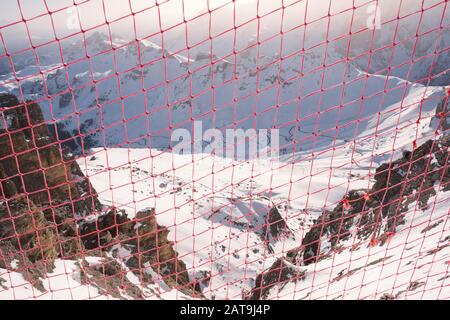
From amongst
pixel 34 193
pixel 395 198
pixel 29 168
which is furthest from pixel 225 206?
pixel 29 168

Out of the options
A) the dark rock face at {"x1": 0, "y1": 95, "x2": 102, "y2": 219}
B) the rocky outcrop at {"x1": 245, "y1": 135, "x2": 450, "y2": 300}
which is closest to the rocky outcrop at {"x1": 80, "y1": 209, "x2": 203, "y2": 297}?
the dark rock face at {"x1": 0, "y1": 95, "x2": 102, "y2": 219}

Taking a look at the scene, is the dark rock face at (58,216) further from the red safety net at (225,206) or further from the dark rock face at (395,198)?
the dark rock face at (395,198)

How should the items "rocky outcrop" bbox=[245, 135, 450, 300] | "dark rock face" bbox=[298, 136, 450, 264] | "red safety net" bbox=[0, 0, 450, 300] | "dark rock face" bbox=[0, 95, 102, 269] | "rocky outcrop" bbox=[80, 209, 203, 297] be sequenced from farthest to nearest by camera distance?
"rocky outcrop" bbox=[80, 209, 203, 297] → "dark rock face" bbox=[0, 95, 102, 269] → "rocky outcrop" bbox=[245, 135, 450, 300] → "dark rock face" bbox=[298, 136, 450, 264] → "red safety net" bbox=[0, 0, 450, 300]

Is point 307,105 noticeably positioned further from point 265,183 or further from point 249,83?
point 265,183

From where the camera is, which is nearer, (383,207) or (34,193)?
(34,193)

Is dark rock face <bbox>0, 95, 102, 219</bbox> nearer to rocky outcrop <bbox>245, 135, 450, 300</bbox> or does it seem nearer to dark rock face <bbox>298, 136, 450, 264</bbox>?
rocky outcrop <bbox>245, 135, 450, 300</bbox>

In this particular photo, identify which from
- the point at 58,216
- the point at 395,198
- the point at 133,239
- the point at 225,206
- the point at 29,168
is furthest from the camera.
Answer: the point at 29,168

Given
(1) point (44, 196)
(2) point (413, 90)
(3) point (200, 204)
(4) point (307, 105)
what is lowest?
(4) point (307, 105)

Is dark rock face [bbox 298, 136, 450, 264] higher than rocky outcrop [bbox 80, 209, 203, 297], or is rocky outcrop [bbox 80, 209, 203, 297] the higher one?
dark rock face [bbox 298, 136, 450, 264]

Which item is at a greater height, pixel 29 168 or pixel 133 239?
pixel 29 168

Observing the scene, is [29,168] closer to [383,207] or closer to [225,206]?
[225,206]
